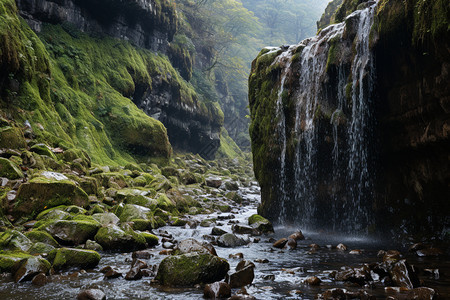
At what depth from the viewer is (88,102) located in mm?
20438

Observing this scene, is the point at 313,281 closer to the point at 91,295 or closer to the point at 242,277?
the point at 242,277

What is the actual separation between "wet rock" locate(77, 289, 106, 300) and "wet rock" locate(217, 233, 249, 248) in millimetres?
4045

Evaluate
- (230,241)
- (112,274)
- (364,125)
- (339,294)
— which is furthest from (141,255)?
(364,125)

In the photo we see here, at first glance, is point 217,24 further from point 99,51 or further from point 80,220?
point 80,220

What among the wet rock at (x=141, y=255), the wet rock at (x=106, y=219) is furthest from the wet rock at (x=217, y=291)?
the wet rock at (x=106, y=219)

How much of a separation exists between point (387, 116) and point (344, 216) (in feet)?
11.3

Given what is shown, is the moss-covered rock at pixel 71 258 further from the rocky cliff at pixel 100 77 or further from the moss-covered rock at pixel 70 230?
the rocky cliff at pixel 100 77

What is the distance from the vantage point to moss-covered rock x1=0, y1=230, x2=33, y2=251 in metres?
5.41

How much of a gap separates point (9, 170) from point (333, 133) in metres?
9.99

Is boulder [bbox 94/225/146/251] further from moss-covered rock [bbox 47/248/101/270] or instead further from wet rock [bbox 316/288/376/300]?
wet rock [bbox 316/288/376/300]

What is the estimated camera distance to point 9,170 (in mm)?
8531

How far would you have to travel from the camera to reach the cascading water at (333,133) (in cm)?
908

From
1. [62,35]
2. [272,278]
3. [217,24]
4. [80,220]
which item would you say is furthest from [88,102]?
[217,24]

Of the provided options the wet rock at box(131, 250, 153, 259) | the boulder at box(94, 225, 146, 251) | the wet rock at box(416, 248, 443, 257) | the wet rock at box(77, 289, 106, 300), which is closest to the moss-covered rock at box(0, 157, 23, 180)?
the boulder at box(94, 225, 146, 251)
